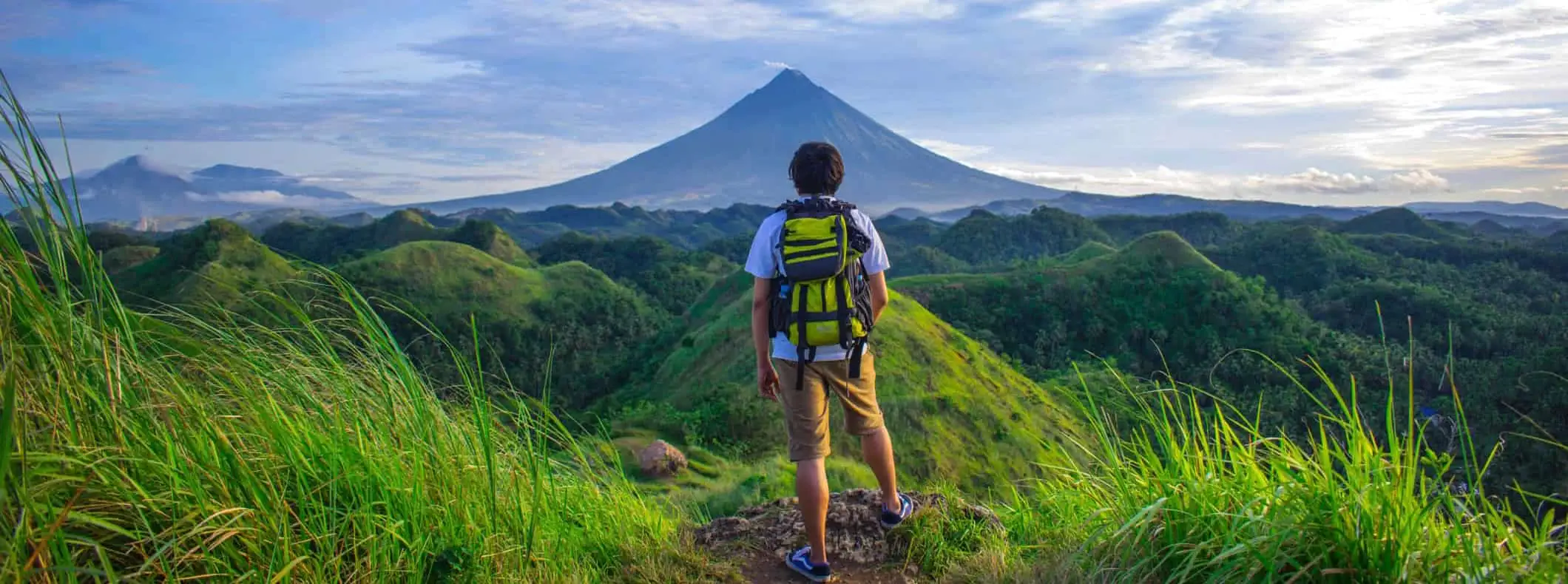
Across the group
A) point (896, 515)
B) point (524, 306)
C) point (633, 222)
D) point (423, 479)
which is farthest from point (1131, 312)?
point (633, 222)

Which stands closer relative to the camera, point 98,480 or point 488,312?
point 98,480

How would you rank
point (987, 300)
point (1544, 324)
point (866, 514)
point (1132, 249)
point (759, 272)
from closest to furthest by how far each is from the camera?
point (759, 272) → point (866, 514) → point (1544, 324) → point (987, 300) → point (1132, 249)

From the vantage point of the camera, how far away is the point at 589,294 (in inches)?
2092

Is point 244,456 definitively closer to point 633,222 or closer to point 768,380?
point 768,380

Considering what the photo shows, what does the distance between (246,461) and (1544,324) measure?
2149 inches

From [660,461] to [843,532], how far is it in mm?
7215

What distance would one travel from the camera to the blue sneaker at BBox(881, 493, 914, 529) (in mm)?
3547

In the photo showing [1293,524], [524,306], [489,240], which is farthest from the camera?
[489,240]

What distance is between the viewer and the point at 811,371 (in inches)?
126

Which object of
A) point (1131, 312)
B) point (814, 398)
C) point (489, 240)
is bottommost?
point (1131, 312)

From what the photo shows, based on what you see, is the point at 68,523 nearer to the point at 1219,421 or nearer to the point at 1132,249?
the point at 1219,421

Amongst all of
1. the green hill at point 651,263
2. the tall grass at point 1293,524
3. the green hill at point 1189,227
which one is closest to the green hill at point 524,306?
the green hill at point 651,263

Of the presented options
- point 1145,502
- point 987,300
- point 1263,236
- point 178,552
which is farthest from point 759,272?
point 1263,236

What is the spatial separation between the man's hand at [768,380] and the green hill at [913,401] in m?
10.2
